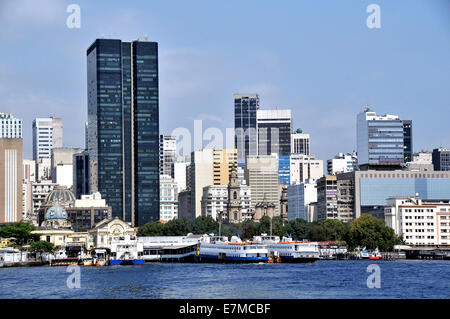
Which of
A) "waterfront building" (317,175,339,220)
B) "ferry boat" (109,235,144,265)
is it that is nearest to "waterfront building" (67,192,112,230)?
"waterfront building" (317,175,339,220)

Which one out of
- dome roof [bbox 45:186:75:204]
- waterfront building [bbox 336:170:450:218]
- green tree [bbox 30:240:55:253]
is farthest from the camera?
dome roof [bbox 45:186:75:204]

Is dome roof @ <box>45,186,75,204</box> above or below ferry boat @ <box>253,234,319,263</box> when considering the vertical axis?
above

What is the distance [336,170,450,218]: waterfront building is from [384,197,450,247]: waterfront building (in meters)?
27.5

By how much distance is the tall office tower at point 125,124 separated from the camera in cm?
19050

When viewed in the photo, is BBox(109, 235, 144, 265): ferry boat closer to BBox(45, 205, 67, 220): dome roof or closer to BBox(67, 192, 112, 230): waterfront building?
BBox(45, 205, 67, 220): dome roof

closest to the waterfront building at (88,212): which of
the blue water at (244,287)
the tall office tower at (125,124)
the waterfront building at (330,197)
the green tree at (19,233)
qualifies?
the tall office tower at (125,124)

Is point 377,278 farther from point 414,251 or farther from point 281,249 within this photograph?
point 414,251

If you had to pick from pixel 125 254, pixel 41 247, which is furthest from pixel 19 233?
pixel 125 254

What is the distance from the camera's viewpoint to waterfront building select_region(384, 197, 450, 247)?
468 feet

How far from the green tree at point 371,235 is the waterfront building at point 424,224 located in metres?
7.28

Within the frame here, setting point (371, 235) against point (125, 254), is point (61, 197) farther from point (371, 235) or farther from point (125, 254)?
point (125, 254)

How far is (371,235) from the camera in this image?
439 ft

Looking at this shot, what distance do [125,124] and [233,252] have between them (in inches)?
3443

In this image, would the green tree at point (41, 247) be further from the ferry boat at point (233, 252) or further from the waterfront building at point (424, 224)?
the waterfront building at point (424, 224)
